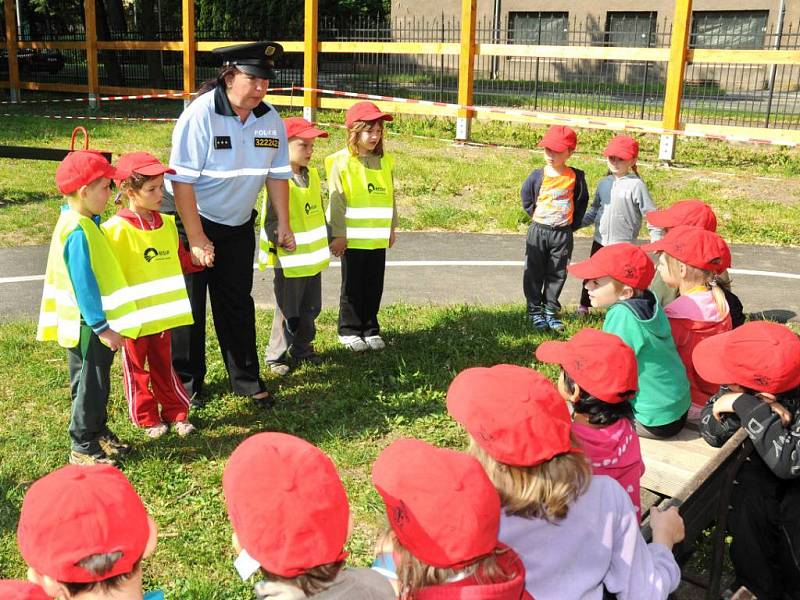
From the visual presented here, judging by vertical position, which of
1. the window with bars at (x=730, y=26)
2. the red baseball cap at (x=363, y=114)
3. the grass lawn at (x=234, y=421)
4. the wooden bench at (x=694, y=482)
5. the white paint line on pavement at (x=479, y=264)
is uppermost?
the window with bars at (x=730, y=26)

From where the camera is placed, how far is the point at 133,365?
5125 millimetres

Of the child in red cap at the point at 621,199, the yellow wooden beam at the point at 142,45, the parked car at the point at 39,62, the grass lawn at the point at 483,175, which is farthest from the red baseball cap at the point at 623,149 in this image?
the parked car at the point at 39,62

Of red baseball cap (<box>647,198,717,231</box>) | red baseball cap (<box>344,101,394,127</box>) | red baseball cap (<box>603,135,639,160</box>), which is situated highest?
red baseball cap (<box>344,101,394,127</box>)

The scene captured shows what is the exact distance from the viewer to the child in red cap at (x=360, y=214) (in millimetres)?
6395

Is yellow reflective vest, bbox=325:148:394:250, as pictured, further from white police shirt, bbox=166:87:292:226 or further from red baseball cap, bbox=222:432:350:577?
red baseball cap, bbox=222:432:350:577

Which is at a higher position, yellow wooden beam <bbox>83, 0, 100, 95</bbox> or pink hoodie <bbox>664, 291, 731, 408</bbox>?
yellow wooden beam <bbox>83, 0, 100, 95</bbox>

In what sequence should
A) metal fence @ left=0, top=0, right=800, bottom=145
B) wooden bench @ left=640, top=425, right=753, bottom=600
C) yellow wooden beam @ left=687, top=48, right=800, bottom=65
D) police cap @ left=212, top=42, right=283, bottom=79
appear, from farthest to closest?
metal fence @ left=0, top=0, right=800, bottom=145
yellow wooden beam @ left=687, top=48, right=800, bottom=65
police cap @ left=212, top=42, right=283, bottom=79
wooden bench @ left=640, top=425, right=753, bottom=600

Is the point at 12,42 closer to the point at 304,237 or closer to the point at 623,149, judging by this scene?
the point at 304,237

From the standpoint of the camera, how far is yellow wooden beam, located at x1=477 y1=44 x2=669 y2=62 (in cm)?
1357

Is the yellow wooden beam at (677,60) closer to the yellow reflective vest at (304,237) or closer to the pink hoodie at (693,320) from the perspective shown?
the yellow reflective vest at (304,237)

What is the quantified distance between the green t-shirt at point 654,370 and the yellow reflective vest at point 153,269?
242 cm

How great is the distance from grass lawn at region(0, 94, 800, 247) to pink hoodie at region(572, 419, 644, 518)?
7.39 metres

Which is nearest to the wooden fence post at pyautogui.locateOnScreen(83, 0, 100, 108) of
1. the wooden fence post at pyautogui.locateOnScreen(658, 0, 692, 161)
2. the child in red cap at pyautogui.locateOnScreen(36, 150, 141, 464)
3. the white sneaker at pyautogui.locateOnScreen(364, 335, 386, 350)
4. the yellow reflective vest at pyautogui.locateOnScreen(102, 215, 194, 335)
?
the wooden fence post at pyautogui.locateOnScreen(658, 0, 692, 161)

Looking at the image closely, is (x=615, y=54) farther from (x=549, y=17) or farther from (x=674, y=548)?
(x=549, y=17)
